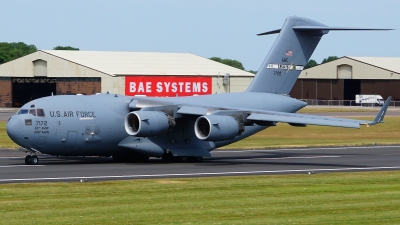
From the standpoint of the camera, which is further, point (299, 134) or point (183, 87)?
point (183, 87)

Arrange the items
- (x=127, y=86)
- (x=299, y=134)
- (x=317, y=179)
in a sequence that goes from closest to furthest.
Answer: (x=317, y=179), (x=299, y=134), (x=127, y=86)

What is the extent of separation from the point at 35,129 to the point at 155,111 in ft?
15.6

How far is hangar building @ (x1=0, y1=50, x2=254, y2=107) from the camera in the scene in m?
74.4

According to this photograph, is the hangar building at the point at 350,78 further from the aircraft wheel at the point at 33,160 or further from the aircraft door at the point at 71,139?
the aircraft wheel at the point at 33,160

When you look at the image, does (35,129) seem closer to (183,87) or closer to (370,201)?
(370,201)

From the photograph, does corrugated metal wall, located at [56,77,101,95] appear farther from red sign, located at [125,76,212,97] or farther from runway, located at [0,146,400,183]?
runway, located at [0,146,400,183]

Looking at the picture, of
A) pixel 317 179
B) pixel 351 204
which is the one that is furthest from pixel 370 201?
pixel 317 179

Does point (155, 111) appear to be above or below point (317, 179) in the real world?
above

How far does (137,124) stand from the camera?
29438 millimetres

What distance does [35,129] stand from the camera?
28250 millimetres

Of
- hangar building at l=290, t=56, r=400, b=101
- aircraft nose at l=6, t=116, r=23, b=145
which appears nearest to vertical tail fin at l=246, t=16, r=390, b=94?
aircraft nose at l=6, t=116, r=23, b=145

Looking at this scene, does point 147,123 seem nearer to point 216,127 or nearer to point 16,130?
point 216,127

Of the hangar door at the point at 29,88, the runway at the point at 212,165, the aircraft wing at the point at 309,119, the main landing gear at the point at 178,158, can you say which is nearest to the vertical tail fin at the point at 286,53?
the runway at the point at 212,165

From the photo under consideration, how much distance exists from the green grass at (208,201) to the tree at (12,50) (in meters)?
128
